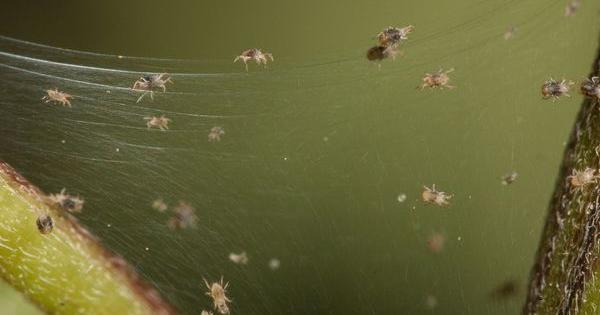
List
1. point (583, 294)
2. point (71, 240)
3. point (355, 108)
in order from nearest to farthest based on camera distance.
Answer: point (583, 294)
point (71, 240)
point (355, 108)

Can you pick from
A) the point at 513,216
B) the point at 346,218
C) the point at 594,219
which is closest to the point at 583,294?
the point at 594,219

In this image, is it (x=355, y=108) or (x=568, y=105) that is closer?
(x=568, y=105)

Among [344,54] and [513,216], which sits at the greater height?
[344,54]

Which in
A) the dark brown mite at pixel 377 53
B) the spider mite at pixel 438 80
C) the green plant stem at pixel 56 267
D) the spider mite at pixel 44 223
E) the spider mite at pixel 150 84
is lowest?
the green plant stem at pixel 56 267

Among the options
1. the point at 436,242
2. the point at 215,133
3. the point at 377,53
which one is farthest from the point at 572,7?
the point at 215,133

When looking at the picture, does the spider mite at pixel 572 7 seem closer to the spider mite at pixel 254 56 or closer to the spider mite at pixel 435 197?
the spider mite at pixel 435 197

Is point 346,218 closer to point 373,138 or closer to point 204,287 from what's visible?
point 373,138

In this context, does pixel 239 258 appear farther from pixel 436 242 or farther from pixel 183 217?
pixel 436 242

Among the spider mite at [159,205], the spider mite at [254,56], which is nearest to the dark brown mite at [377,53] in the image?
the spider mite at [254,56]
